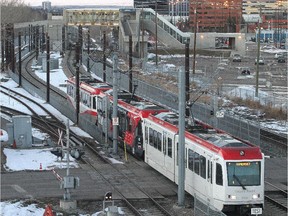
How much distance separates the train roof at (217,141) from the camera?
1922cm

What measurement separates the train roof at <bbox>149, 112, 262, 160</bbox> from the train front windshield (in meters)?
0.21

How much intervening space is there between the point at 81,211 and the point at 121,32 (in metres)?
82.7

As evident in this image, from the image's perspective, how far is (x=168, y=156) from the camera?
77.3ft

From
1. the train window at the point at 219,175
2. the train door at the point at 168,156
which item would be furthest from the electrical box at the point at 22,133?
the train window at the point at 219,175

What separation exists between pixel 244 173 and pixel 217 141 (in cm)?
139

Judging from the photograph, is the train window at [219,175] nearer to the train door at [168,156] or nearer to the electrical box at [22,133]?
the train door at [168,156]

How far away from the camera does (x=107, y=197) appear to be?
19.7 metres

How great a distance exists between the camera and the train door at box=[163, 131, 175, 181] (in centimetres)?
2319

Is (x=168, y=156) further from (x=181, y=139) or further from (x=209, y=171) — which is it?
(x=209, y=171)

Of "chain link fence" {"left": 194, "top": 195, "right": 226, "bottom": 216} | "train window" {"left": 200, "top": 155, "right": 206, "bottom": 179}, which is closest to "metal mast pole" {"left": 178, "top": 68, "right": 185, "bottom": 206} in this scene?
"train window" {"left": 200, "top": 155, "right": 206, "bottom": 179}

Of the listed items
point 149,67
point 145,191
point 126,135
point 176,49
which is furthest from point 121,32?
point 145,191

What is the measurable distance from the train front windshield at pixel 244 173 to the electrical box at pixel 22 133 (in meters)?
13.7

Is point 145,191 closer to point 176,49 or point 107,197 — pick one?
point 107,197

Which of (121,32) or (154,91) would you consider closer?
(154,91)
